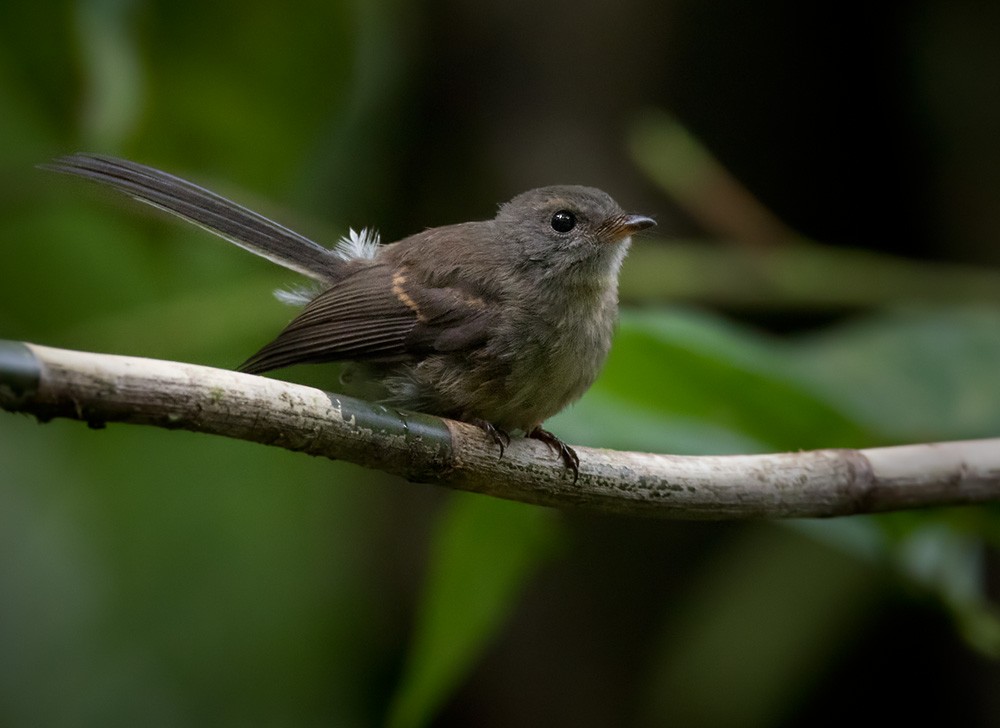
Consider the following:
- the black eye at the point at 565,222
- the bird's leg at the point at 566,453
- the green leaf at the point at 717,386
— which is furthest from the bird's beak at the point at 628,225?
the bird's leg at the point at 566,453

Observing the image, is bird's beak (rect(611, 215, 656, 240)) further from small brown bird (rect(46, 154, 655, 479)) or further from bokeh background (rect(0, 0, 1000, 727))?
bokeh background (rect(0, 0, 1000, 727))

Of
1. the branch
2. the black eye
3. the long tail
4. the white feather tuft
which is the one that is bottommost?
the branch

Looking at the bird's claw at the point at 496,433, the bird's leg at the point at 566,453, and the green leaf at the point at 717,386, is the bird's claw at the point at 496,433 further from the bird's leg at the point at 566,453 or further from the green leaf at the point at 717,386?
the green leaf at the point at 717,386

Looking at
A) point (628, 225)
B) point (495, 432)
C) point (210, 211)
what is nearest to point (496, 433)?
point (495, 432)

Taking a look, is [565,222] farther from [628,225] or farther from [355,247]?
[355,247]

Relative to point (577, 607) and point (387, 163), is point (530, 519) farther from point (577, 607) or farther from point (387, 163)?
point (387, 163)

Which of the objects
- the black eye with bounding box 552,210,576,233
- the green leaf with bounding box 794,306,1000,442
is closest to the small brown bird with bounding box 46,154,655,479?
the black eye with bounding box 552,210,576,233
